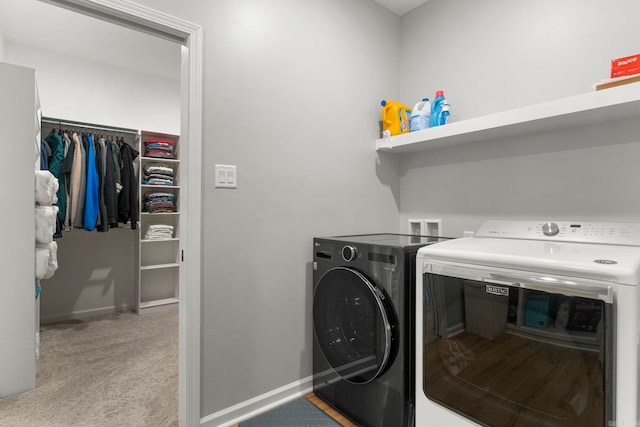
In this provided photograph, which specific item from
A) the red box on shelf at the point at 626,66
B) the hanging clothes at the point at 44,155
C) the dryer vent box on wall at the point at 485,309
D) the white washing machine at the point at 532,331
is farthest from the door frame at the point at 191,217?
the hanging clothes at the point at 44,155

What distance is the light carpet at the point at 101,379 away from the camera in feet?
5.76

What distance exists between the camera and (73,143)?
312cm

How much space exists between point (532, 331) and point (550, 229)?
0.67 metres

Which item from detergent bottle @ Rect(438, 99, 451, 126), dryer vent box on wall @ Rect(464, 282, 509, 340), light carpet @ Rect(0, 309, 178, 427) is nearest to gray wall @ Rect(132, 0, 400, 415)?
detergent bottle @ Rect(438, 99, 451, 126)

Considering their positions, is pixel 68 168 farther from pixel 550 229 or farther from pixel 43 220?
pixel 550 229

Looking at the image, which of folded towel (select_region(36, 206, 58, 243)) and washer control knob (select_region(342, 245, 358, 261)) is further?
folded towel (select_region(36, 206, 58, 243))

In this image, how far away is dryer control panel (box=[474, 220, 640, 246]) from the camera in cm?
131

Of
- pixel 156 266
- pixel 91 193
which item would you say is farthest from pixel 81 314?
pixel 91 193

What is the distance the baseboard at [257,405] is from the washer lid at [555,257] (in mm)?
1111

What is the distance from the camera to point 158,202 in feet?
11.9

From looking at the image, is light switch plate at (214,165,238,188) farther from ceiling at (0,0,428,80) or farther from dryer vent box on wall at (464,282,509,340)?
ceiling at (0,0,428,80)

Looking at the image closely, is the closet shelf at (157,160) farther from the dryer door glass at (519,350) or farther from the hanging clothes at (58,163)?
the dryer door glass at (519,350)

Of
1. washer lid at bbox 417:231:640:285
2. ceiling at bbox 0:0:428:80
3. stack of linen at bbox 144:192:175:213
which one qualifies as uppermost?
ceiling at bbox 0:0:428:80

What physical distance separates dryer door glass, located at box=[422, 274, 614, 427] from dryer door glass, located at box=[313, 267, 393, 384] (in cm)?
22
